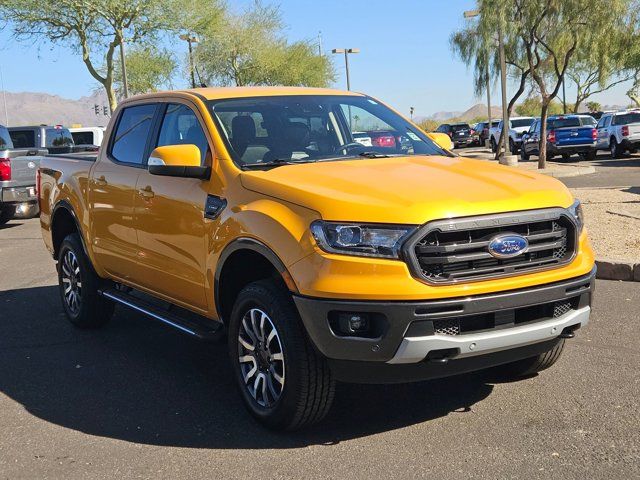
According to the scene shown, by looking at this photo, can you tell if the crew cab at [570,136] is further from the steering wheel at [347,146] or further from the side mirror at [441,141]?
the steering wheel at [347,146]

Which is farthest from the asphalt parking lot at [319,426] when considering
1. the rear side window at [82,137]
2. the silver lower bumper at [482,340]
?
the rear side window at [82,137]

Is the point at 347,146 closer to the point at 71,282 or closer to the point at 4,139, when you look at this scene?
the point at 71,282

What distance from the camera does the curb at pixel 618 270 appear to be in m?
7.63

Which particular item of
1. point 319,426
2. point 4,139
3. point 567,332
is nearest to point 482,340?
point 567,332

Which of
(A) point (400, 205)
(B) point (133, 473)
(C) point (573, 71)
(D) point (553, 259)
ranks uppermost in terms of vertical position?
(C) point (573, 71)

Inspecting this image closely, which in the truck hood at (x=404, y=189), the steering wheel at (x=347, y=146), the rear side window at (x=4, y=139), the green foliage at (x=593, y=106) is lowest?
the truck hood at (x=404, y=189)

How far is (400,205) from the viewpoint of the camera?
3723mm

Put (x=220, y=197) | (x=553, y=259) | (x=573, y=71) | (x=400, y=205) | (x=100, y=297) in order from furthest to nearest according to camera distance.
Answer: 1. (x=573, y=71)
2. (x=100, y=297)
3. (x=220, y=197)
4. (x=553, y=259)
5. (x=400, y=205)

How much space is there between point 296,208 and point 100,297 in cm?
331

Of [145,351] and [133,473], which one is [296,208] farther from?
[145,351]

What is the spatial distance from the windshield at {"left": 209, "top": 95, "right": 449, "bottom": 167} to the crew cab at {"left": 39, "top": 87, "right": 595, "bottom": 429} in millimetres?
14

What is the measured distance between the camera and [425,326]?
362 cm

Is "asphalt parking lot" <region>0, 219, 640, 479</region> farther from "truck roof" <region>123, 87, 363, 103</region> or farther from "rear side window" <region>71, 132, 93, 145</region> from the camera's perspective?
"rear side window" <region>71, 132, 93, 145</region>

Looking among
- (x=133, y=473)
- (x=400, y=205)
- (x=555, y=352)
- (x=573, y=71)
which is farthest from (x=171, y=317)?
(x=573, y=71)
